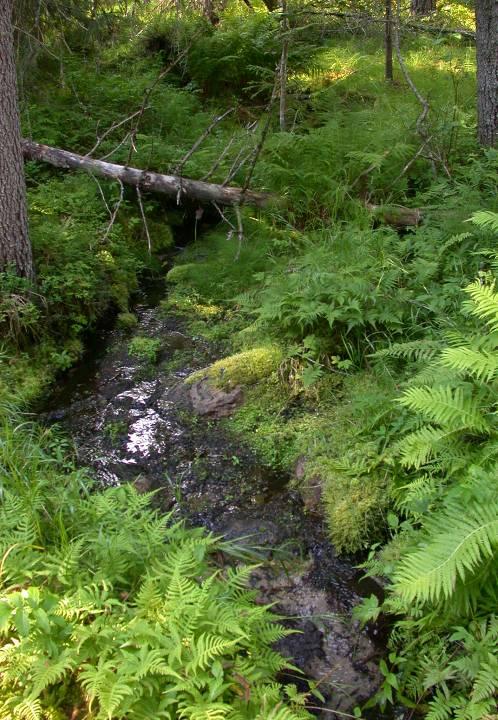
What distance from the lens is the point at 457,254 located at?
517cm

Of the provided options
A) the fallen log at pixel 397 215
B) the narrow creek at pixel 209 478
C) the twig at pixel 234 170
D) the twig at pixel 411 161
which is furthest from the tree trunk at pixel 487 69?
the narrow creek at pixel 209 478

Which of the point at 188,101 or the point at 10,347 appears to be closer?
the point at 10,347

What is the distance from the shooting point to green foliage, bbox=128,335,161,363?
238 inches

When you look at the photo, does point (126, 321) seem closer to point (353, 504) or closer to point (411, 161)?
point (353, 504)

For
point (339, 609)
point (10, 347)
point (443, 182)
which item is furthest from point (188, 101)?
point (339, 609)

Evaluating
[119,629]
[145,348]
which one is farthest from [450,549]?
[145,348]

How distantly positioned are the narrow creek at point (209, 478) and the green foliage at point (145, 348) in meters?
0.08

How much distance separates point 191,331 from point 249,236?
6.07 ft

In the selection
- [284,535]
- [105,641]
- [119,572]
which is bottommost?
[284,535]

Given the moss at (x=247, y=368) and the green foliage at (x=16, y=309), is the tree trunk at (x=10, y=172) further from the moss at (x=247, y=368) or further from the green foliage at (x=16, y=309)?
the moss at (x=247, y=368)

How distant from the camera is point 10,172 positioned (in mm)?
5543

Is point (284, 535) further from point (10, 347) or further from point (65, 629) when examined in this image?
point (10, 347)

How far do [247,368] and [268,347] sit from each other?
0.31 meters

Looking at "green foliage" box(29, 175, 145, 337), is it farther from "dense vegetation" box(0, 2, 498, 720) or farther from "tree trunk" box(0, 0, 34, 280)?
"tree trunk" box(0, 0, 34, 280)
